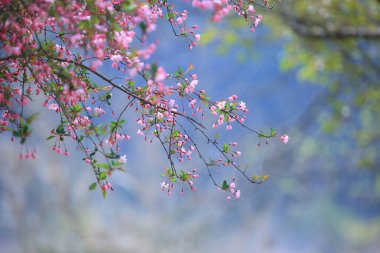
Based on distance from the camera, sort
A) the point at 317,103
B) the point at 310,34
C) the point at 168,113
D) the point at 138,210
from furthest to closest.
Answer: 1. the point at 138,210
2. the point at 317,103
3. the point at 310,34
4. the point at 168,113

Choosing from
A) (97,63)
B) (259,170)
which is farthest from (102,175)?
(259,170)

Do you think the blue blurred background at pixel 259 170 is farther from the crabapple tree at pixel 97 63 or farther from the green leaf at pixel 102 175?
the green leaf at pixel 102 175

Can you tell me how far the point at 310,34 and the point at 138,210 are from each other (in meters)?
15.0

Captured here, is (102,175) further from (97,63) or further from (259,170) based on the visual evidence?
(259,170)

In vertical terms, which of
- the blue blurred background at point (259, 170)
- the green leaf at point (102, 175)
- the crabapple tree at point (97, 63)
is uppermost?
the blue blurred background at point (259, 170)

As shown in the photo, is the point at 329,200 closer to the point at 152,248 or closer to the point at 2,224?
the point at 152,248

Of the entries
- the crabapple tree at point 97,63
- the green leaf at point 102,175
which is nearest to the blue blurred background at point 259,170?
the crabapple tree at point 97,63

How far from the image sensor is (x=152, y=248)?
49.1 feet

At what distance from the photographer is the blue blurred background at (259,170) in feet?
21.9

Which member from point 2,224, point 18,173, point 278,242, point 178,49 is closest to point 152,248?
point 18,173

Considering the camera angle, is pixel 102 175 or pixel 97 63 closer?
pixel 97 63

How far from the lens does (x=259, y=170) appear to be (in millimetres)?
8938

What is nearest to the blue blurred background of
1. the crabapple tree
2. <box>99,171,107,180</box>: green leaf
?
the crabapple tree

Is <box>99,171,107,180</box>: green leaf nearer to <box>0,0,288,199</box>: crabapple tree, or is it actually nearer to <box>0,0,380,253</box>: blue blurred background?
<box>0,0,288,199</box>: crabapple tree
